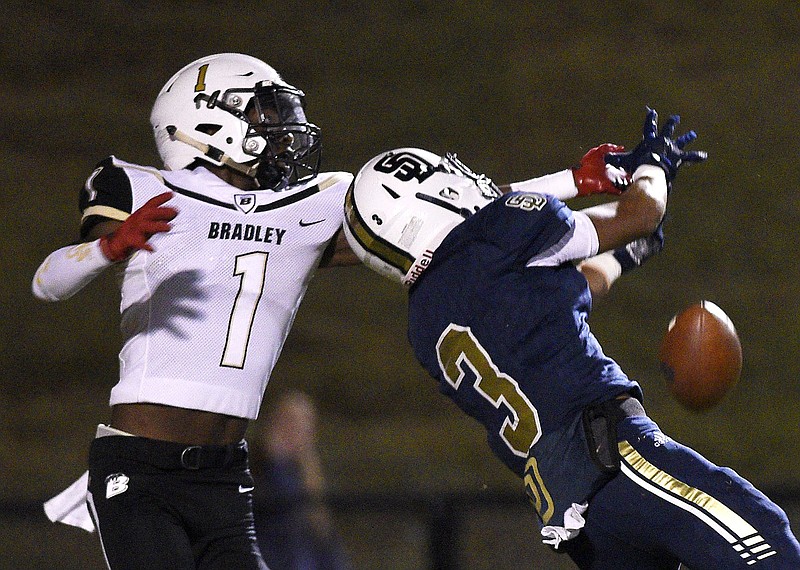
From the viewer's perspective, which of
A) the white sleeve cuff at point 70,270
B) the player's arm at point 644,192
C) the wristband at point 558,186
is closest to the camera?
the player's arm at point 644,192

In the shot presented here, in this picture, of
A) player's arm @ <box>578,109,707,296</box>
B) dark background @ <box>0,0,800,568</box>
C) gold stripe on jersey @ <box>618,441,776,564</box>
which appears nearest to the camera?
gold stripe on jersey @ <box>618,441,776,564</box>

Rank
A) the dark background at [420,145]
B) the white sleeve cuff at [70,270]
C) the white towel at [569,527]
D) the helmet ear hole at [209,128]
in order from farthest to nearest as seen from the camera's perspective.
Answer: the dark background at [420,145] < the helmet ear hole at [209,128] < the white sleeve cuff at [70,270] < the white towel at [569,527]

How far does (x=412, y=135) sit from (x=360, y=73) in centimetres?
54

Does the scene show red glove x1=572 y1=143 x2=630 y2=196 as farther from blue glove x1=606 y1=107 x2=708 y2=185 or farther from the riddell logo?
the riddell logo

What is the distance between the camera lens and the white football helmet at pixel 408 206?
7.49 feet

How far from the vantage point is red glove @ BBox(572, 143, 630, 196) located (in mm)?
2605

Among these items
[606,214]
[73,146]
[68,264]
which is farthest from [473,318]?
[73,146]

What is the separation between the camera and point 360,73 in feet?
21.7

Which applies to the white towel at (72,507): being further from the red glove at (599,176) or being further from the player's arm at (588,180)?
the red glove at (599,176)

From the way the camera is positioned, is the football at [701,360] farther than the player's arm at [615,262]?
No

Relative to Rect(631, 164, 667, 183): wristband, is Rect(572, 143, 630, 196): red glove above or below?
below

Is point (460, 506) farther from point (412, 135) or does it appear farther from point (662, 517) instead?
point (412, 135)

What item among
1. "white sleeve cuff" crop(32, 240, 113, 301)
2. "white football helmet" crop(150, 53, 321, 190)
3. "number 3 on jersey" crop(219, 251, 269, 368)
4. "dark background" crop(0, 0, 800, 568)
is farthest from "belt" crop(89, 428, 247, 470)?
"dark background" crop(0, 0, 800, 568)

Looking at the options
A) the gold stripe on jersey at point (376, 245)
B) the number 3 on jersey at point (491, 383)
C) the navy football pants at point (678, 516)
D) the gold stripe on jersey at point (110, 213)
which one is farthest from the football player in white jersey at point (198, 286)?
the navy football pants at point (678, 516)
